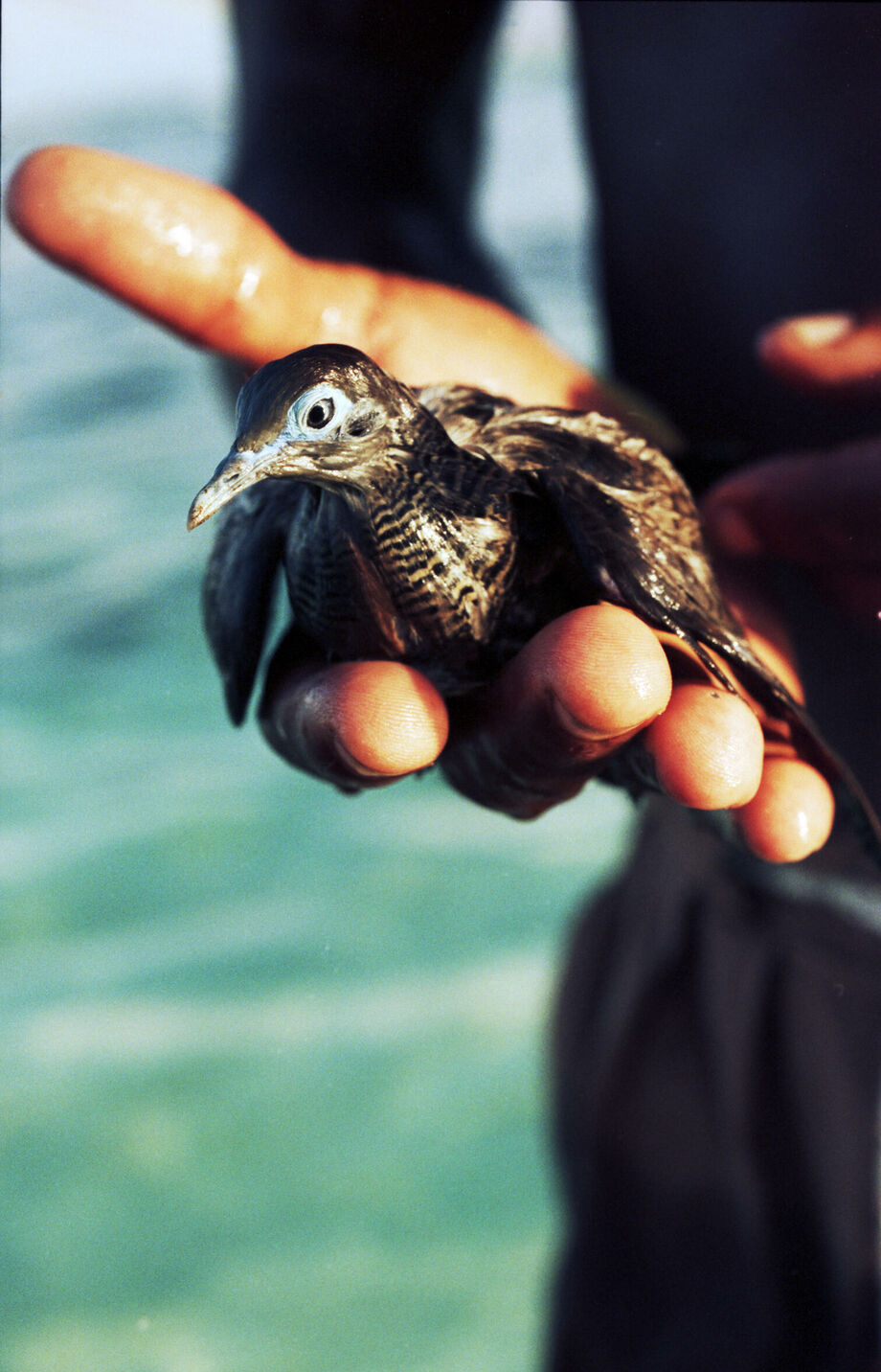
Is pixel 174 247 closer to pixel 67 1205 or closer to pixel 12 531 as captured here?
pixel 12 531

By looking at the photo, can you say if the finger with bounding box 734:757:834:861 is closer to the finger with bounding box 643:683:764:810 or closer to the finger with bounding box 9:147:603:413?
the finger with bounding box 643:683:764:810

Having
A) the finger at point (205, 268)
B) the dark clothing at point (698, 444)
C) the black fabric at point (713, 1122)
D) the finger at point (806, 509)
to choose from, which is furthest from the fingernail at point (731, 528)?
the black fabric at point (713, 1122)

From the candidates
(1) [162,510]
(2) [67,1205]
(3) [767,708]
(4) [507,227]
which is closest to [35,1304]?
(2) [67,1205]

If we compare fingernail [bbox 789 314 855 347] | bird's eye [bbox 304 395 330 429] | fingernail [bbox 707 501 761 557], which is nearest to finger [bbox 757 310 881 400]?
fingernail [bbox 789 314 855 347]

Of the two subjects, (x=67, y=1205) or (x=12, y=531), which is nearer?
(x=12, y=531)

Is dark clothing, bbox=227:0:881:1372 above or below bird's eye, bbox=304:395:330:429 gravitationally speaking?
below

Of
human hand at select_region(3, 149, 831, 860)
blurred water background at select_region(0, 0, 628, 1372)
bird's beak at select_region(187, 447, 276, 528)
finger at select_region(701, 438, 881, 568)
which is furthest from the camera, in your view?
blurred water background at select_region(0, 0, 628, 1372)

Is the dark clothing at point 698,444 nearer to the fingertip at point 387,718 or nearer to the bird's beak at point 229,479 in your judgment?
the fingertip at point 387,718
